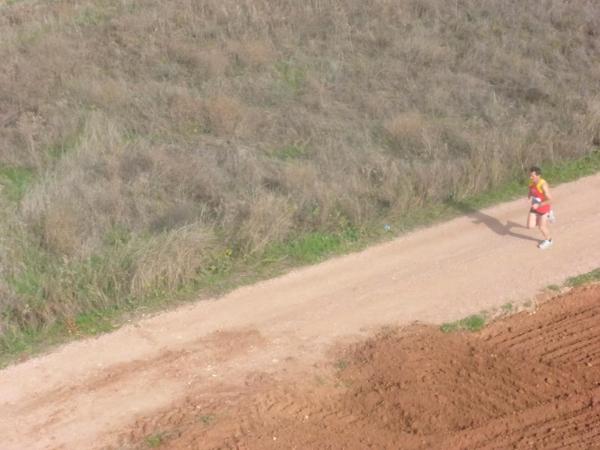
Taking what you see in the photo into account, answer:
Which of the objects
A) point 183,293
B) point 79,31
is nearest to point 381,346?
point 183,293

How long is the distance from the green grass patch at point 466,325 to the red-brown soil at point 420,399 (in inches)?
3.0

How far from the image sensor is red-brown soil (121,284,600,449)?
841 centimetres

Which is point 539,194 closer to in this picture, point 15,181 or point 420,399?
point 420,399

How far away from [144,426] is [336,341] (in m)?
2.37

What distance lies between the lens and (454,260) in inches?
453

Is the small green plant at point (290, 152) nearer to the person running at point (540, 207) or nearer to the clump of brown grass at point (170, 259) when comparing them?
the clump of brown grass at point (170, 259)

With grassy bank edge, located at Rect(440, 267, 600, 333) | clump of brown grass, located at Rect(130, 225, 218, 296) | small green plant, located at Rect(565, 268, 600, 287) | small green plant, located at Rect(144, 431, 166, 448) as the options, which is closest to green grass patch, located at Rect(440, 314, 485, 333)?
grassy bank edge, located at Rect(440, 267, 600, 333)

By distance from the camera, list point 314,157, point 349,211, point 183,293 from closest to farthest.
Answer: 1. point 183,293
2. point 349,211
3. point 314,157

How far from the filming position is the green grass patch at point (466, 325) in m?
10.0

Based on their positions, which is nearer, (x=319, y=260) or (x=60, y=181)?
(x=319, y=260)

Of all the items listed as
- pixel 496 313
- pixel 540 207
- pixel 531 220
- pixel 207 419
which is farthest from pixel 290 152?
pixel 207 419

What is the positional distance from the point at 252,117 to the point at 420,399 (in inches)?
336

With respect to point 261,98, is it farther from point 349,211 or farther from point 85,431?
point 85,431

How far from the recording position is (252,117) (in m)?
16.3
